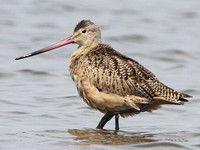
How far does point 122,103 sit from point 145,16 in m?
10.2

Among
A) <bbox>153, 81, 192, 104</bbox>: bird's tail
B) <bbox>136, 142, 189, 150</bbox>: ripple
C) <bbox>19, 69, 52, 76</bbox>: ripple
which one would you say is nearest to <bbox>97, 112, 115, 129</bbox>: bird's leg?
<bbox>153, 81, 192, 104</bbox>: bird's tail

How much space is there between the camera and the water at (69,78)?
782 centimetres

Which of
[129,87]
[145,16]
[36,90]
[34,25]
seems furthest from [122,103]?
[145,16]

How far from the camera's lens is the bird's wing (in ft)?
26.2

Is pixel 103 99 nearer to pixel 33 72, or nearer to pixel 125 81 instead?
pixel 125 81

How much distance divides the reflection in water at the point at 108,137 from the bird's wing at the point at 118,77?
54 cm

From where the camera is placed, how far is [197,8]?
62.8 ft

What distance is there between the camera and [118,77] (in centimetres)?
803

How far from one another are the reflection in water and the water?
0.01 meters

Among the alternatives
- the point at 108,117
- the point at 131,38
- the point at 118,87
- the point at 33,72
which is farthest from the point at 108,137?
the point at 131,38

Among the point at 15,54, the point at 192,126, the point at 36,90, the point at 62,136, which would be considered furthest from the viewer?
the point at 15,54

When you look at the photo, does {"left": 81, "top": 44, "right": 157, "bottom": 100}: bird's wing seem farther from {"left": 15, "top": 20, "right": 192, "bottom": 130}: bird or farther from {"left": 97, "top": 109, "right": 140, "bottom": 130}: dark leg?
{"left": 97, "top": 109, "right": 140, "bottom": 130}: dark leg

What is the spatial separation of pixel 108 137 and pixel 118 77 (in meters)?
0.78

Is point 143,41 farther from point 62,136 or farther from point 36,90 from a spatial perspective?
point 62,136
